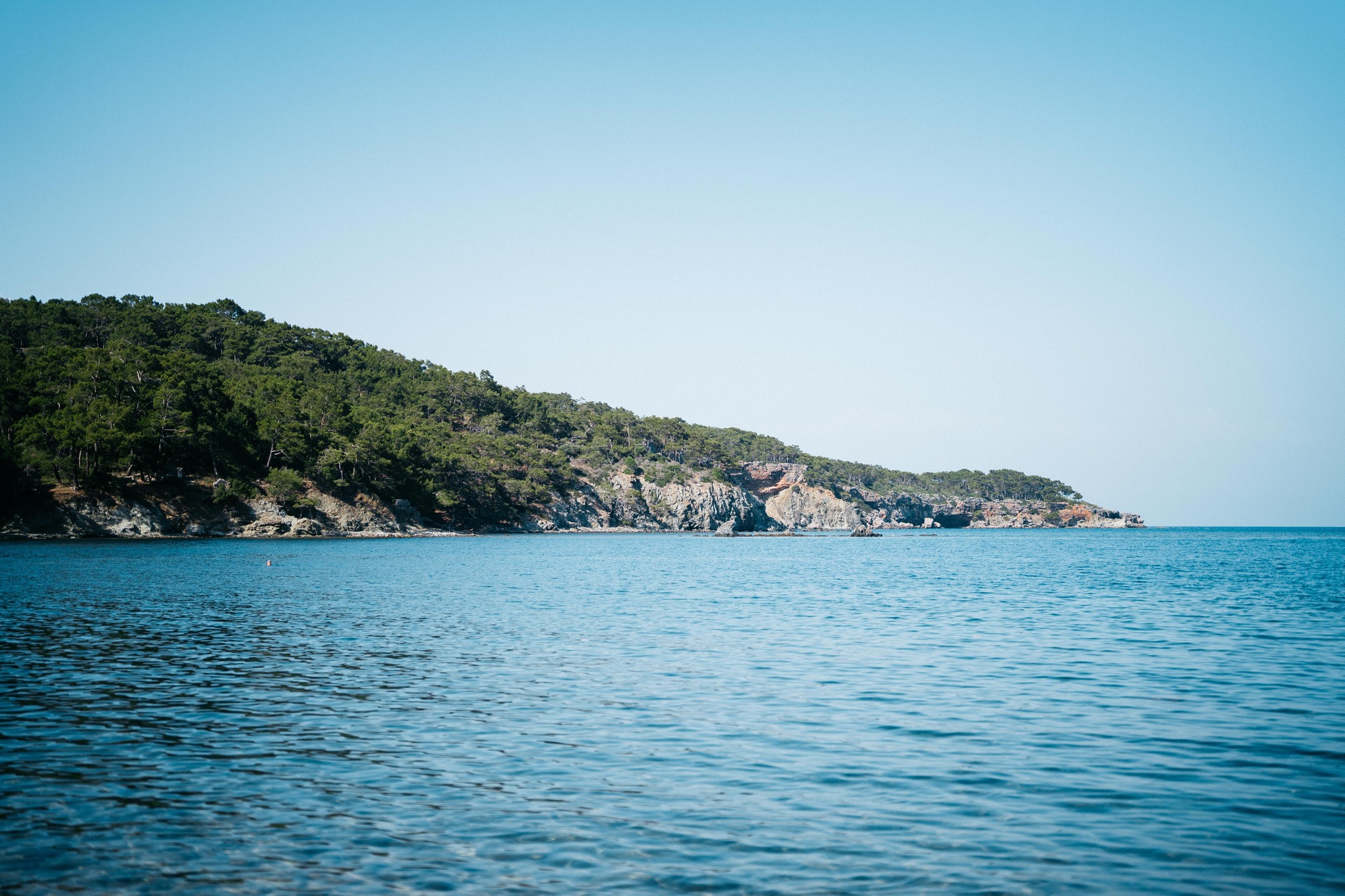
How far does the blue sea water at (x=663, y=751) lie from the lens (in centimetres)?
1010

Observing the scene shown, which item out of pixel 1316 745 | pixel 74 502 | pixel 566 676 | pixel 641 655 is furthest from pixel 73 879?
pixel 74 502

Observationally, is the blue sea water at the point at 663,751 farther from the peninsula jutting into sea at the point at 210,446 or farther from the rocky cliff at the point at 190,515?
the peninsula jutting into sea at the point at 210,446

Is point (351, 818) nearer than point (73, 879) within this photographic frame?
No

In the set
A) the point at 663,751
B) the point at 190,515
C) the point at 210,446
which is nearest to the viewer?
the point at 663,751

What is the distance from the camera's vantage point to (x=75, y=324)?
15000 centimetres

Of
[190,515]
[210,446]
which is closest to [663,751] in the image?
[190,515]

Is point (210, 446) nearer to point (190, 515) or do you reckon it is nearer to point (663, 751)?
point (190, 515)

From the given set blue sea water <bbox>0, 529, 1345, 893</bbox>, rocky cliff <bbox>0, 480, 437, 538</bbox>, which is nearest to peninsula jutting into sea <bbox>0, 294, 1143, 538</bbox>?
rocky cliff <bbox>0, 480, 437, 538</bbox>

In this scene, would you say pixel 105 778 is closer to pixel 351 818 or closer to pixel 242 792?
pixel 242 792

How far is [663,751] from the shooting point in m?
15.2

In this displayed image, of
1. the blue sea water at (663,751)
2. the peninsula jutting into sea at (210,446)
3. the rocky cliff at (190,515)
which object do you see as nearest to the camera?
the blue sea water at (663,751)

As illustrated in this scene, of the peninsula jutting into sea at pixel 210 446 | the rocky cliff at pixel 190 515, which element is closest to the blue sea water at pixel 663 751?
the rocky cliff at pixel 190 515

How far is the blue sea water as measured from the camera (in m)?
10.1

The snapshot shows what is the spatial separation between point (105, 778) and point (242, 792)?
254 cm
